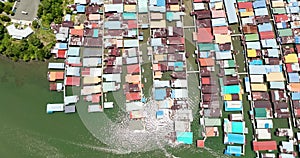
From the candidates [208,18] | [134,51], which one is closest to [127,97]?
[134,51]

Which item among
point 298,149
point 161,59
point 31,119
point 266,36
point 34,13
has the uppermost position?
point 34,13

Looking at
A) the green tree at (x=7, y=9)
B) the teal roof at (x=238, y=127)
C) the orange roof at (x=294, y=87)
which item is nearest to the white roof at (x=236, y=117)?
the teal roof at (x=238, y=127)

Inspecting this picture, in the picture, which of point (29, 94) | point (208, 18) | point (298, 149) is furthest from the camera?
point (208, 18)

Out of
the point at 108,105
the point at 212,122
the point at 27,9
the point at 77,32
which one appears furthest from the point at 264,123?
the point at 27,9

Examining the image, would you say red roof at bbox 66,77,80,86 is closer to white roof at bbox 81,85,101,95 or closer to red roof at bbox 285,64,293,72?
white roof at bbox 81,85,101,95

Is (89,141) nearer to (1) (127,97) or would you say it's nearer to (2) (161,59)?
(1) (127,97)

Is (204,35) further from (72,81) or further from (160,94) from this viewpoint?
(72,81)

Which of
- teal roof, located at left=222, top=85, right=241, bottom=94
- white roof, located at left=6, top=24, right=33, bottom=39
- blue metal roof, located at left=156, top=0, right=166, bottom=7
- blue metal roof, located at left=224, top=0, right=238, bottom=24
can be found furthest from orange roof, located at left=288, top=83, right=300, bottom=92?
white roof, located at left=6, top=24, right=33, bottom=39
